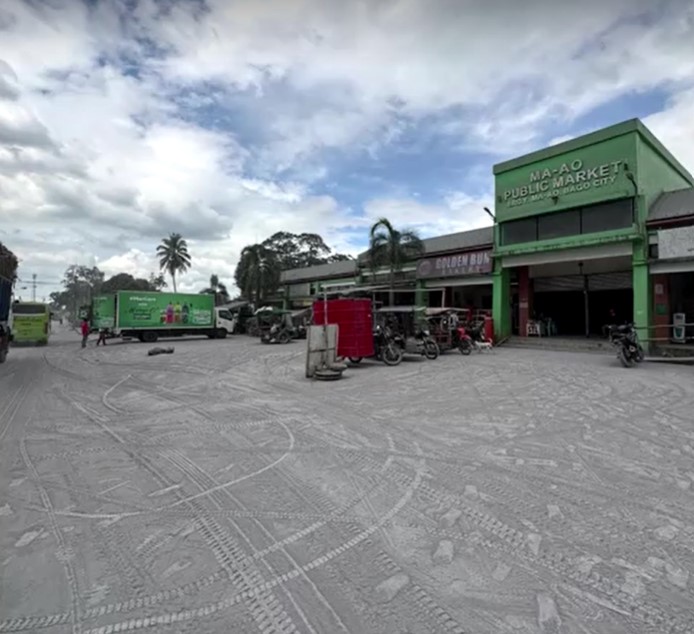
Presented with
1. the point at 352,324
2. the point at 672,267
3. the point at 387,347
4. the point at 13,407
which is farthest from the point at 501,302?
the point at 13,407

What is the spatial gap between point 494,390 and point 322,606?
7768mm

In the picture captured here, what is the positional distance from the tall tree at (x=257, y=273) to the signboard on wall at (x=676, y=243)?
1039 inches

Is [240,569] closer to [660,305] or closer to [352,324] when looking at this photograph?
[352,324]

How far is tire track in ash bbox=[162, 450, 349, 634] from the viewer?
2.48m

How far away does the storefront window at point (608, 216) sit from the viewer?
1738cm

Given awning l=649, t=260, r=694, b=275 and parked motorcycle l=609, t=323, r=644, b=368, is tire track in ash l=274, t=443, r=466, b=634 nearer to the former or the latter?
parked motorcycle l=609, t=323, r=644, b=368

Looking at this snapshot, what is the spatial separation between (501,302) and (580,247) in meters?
4.38

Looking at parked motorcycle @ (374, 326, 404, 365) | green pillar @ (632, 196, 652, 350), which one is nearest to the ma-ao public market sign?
green pillar @ (632, 196, 652, 350)

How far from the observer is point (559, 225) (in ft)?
64.4

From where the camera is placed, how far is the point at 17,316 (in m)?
27.3

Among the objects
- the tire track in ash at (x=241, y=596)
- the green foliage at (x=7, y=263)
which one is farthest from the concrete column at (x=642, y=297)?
the green foliage at (x=7, y=263)

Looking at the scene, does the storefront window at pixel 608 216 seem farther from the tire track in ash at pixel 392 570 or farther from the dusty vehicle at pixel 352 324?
the tire track in ash at pixel 392 570

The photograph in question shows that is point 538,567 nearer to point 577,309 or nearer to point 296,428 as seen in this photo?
point 296,428

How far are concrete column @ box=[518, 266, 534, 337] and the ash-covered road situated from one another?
48.9 feet
